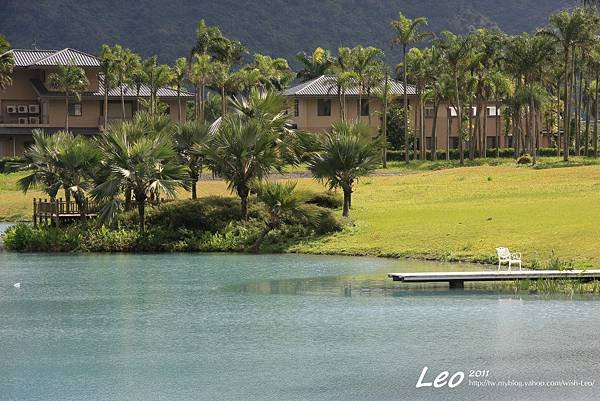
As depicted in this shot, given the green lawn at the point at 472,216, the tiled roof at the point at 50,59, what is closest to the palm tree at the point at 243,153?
the green lawn at the point at 472,216

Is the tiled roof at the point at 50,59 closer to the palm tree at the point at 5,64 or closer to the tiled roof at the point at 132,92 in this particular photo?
the tiled roof at the point at 132,92

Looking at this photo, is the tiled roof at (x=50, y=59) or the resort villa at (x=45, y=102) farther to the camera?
the tiled roof at (x=50, y=59)

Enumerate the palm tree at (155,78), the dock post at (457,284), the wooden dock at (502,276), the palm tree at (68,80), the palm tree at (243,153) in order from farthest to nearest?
the palm tree at (155,78) < the palm tree at (68,80) < the palm tree at (243,153) < the dock post at (457,284) < the wooden dock at (502,276)

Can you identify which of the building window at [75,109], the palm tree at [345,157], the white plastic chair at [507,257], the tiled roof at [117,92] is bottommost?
the white plastic chair at [507,257]

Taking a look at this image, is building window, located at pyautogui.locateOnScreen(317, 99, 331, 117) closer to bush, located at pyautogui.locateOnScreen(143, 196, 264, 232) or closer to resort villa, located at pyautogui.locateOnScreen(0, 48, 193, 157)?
resort villa, located at pyautogui.locateOnScreen(0, 48, 193, 157)

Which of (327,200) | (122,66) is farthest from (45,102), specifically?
(327,200)

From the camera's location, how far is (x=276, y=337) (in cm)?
2708

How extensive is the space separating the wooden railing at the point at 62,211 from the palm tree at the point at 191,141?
15.4 feet

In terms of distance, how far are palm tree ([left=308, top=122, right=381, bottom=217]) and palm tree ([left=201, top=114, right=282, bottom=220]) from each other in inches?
84.7

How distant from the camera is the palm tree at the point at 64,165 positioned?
51781 millimetres

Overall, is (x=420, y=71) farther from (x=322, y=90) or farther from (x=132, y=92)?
(x=132, y=92)

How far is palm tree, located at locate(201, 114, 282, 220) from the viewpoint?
→ 50.5 meters

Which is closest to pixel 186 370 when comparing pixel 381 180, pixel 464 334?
pixel 464 334

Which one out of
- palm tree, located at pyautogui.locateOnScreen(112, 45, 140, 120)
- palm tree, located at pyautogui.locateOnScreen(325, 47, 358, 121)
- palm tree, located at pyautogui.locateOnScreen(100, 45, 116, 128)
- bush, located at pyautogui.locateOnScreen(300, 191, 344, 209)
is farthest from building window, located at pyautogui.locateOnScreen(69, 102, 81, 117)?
bush, located at pyautogui.locateOnScreen(300, 191, 344, 209)
